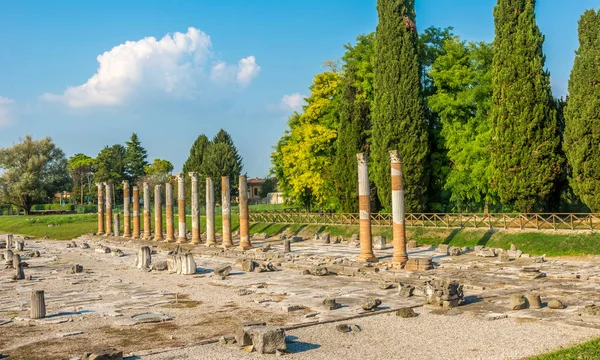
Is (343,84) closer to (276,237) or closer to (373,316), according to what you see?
(276,237)

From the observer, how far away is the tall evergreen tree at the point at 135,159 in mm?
102562

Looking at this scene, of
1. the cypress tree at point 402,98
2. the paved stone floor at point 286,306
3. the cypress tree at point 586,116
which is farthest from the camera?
the cypress tree at point 402,98

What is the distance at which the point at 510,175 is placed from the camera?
33.9 m

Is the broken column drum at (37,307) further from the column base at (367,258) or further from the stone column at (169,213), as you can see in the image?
the stone column at (169,213)

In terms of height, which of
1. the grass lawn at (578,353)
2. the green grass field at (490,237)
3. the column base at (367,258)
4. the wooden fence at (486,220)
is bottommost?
the grass lawn at (578,353)

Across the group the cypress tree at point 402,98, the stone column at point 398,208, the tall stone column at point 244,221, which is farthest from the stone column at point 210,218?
the stone column at point 398,208

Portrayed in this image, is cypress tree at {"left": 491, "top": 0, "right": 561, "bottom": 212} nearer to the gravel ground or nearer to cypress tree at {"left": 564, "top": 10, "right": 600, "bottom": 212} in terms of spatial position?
cypress tree at {"left": 564, "top": 10, "right": 600, "bottom": 212}

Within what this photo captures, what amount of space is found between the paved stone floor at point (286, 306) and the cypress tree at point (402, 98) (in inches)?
431

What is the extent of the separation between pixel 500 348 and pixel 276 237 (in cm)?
3546

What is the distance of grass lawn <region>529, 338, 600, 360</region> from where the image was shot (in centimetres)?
1020

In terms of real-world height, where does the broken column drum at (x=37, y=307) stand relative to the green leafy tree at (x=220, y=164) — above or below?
below

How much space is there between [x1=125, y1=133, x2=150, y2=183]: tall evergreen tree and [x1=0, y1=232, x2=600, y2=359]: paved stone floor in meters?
74.1

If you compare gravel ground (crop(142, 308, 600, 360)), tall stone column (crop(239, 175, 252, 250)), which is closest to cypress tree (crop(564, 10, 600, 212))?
tall stone column (crop(239, 175, 252, 250))

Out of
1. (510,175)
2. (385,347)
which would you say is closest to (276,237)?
(510,175)
